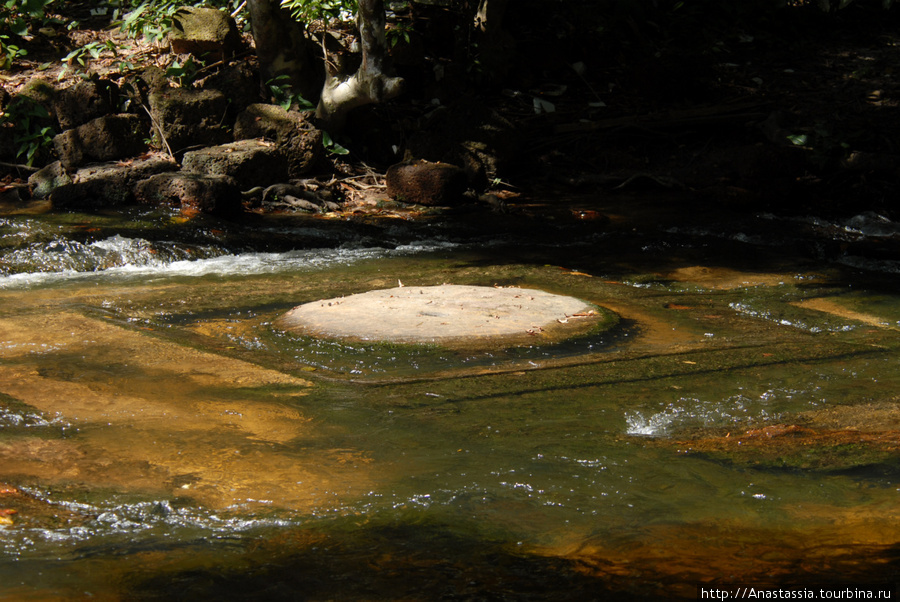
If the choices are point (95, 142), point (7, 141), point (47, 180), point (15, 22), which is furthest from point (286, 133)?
point (15, 22)

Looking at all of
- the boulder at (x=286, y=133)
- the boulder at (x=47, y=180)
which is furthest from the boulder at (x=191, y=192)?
the boulder at (x=286, y=133)

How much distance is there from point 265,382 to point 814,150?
8.93 m

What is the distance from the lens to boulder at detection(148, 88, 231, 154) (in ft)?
32.1

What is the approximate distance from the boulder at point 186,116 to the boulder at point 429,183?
249 cm

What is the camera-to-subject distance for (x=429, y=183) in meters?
9.16

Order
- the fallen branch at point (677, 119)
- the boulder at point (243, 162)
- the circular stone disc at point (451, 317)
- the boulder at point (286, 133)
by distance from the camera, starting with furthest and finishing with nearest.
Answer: the fallen branch at point (677, 119), the boulder at point (286, 133), the boulder at point (243, 162), the circular stone disc at point (451, 317)

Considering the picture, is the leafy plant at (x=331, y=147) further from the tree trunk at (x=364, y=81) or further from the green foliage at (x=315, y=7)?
the green foliage at (x=315, y=7)

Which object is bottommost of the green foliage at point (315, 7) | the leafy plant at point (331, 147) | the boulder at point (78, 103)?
the leafy plant at point (331, 147)

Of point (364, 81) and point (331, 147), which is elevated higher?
point (364, 81)

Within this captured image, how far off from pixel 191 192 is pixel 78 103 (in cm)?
281

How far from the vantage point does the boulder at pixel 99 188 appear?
8.30 metres

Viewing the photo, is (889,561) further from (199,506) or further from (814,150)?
(814,150)

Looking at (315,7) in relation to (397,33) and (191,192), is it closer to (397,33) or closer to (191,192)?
(397,33)

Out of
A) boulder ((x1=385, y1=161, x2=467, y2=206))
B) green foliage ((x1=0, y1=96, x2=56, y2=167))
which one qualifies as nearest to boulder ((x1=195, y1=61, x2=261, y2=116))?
green foliage ((x1=0, y1=96, x2=56, y2=167))
